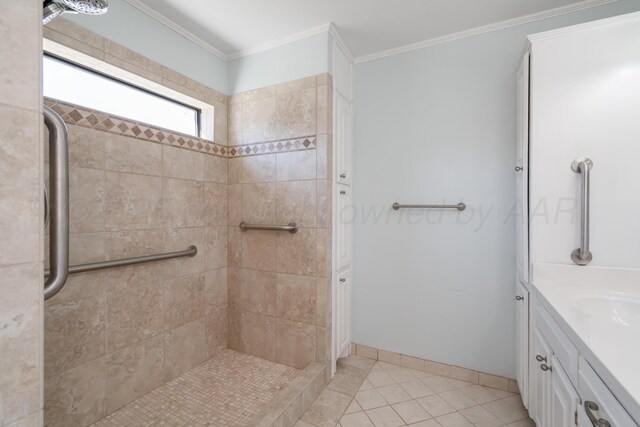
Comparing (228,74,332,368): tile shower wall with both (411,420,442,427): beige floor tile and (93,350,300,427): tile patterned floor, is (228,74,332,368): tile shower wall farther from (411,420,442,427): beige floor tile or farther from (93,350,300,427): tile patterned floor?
(411,420,442,427): beige floor tile

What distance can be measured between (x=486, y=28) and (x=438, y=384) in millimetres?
2292

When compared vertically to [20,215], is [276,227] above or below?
below

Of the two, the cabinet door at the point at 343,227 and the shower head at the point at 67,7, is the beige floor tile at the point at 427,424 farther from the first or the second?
Result: the shower head at the point at 67,7

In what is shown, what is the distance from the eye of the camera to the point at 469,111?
1841 millimetres

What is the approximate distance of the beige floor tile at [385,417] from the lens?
4.97 ft

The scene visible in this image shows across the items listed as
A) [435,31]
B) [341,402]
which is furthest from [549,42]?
[341,402]

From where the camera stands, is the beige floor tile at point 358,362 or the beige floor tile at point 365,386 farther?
the beige floor tile at point 358,362

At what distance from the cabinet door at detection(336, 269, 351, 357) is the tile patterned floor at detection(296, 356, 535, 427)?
0.57ft

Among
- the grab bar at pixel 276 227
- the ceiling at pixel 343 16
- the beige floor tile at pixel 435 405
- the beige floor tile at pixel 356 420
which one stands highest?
the ceiling at pixel 343 16

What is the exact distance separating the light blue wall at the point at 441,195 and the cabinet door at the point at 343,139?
0.29ft

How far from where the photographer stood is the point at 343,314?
2.05m

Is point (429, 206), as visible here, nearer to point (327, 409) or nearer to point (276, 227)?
point (276, 227)

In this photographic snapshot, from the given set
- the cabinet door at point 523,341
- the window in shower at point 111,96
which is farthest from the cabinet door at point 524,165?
the window in shower at point 111,96

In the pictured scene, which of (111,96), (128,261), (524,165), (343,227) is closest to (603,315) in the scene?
(524,165)
